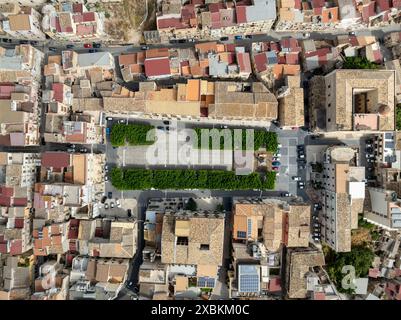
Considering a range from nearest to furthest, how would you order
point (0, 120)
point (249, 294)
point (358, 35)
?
point (0, 120)
point (249, 294)
point (358, 35)

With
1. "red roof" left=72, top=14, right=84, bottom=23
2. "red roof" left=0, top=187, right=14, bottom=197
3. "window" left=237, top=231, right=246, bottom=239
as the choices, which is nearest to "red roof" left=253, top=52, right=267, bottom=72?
"window" left=237, top=231, right=246, bottom=239

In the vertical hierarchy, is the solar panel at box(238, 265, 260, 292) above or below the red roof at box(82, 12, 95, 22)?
below

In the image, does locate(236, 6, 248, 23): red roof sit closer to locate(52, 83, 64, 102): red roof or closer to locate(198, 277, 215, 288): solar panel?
locate(52, 83, 64, 102): red roof

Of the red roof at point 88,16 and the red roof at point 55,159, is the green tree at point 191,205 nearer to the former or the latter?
the red roof at point 55,159

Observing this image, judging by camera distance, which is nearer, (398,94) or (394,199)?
(394,199)

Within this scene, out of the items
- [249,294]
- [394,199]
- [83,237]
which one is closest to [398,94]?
[394,199]

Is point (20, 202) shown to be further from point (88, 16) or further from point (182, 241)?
point (88, 16)

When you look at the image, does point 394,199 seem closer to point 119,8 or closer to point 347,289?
point 347,289
